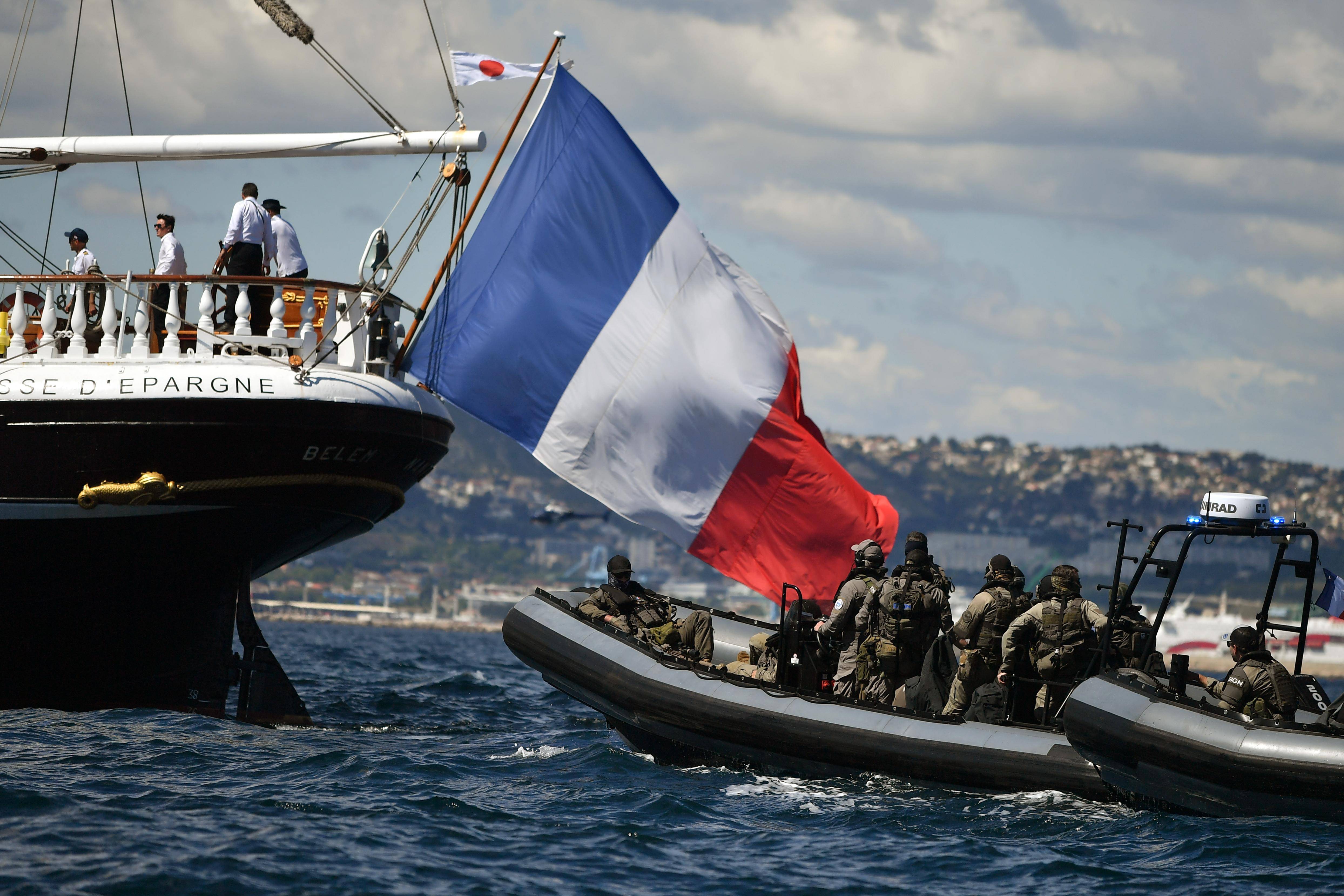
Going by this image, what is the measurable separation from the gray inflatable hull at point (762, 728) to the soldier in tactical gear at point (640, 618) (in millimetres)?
438

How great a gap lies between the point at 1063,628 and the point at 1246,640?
4.86ft

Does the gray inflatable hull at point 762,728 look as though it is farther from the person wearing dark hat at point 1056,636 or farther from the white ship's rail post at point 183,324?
the white ship's rail post at point 183,324

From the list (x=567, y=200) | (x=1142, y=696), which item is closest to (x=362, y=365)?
(x=567, y=200)

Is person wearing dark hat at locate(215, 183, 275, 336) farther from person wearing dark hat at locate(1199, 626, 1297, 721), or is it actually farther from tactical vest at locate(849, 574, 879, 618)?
person wearing dark hat at locate(1199, 626, 1297, 721)

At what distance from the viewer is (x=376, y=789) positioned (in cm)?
1262

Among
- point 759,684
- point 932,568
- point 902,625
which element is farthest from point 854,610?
point 759,684

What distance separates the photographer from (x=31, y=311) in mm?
16484

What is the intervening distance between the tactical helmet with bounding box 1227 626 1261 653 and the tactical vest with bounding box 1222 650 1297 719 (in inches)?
2.7

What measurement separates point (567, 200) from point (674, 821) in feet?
22.3

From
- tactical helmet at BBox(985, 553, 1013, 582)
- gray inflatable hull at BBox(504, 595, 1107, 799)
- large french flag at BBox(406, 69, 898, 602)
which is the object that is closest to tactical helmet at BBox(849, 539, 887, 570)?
large french flag at BBox(406, 69, 898, 602)

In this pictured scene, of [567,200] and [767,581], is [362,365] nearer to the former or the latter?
[567,200]

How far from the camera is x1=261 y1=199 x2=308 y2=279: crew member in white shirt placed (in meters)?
16.7

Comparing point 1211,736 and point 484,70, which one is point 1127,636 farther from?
point 484,70

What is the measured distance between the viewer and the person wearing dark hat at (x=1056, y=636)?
13.0 metres
